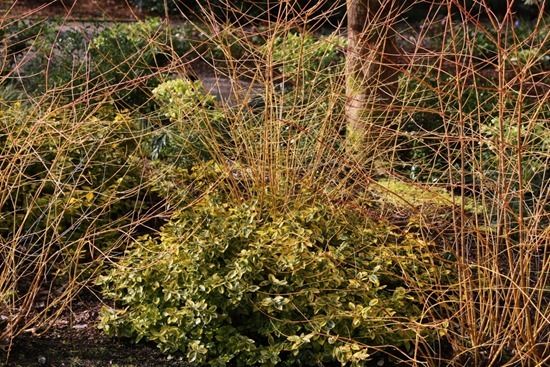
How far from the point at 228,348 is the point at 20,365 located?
3.02 feet

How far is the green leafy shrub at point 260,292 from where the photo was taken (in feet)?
14.2

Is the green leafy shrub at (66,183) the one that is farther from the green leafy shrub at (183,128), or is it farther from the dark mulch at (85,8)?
the dark mulch at (85,8)

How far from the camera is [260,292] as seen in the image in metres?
4.44

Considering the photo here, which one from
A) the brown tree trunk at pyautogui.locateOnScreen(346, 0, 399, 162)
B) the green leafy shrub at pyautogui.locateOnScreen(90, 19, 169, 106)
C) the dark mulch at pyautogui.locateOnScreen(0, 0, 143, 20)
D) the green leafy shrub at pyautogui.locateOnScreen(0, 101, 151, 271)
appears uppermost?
the brown tree trunk at pyautogui.locateOnScreen(346, 0, 399, 162)

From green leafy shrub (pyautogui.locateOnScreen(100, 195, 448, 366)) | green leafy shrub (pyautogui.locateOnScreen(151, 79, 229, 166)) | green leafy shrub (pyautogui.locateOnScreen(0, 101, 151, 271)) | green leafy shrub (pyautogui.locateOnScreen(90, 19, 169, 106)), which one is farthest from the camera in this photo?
green leafy shrub (pyautogui.locateOnScreen(90, 19, 169, 106))

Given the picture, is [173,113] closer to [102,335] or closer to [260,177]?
[260,177]

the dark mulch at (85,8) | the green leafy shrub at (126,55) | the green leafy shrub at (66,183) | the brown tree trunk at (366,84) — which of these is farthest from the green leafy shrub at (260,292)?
the dark mulch at (85,8)

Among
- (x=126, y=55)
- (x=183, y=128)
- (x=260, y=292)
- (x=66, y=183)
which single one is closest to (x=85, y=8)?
(x=126, y=55)

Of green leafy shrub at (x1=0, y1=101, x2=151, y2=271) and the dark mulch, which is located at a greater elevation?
green leafy shrub at (x1=0, y1=101, x2=151, y2=271)

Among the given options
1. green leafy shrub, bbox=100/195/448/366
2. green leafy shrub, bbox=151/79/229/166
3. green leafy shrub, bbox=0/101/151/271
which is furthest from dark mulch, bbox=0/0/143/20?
green leafy shrub, bbox=100/195/448/366

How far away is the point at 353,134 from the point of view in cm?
538

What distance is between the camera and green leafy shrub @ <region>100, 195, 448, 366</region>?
4.33m

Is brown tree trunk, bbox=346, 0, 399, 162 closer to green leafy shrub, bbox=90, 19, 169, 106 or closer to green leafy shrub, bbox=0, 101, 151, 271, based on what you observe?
green leafy shrub, bbox=0, 101, 151, 271

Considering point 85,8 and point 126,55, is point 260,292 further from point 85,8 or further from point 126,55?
point 85,8
